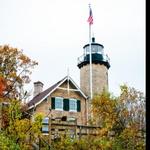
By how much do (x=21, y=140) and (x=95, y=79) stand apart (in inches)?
902

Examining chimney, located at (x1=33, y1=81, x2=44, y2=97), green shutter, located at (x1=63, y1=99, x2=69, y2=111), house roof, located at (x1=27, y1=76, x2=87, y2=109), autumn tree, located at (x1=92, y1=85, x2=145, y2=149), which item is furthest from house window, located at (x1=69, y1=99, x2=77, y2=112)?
autumn tree, located at (x1=92, y1=85, x2=145, y2=149)

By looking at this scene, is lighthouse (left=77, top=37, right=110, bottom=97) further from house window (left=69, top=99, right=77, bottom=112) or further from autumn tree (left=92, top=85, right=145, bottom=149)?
autumn tree (left=92, top=85, right=145, bottom=149)

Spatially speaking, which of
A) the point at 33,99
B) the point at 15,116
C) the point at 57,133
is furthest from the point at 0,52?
the point at 15,116

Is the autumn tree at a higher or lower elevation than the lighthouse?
lower

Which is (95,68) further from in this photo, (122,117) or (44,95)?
(122,117)

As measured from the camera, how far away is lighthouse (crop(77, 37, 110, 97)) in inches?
1630

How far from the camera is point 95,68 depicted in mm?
42094

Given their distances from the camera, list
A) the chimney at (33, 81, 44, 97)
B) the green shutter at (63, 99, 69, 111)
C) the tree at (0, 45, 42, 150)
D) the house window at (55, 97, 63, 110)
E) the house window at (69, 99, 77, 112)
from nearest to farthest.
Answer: the tree at (0, 45, 42, 150), the house window at (55, 97, 63, 110), the green shutter at (63, 99, 69, 111), the house window at (69, 99, 77, 112), the chimney at (33, 81, 44, 97)

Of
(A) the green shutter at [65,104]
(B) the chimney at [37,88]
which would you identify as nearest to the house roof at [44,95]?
(B) the chimney at [37,88]

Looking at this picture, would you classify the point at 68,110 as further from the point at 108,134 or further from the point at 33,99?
the point at 108,134

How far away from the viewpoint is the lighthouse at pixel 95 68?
41.4 m

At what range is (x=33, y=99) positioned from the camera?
3838cm

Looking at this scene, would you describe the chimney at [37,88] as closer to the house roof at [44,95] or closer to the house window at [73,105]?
the house roof at [44,95]

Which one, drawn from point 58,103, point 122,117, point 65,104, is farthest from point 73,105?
point 122,117
